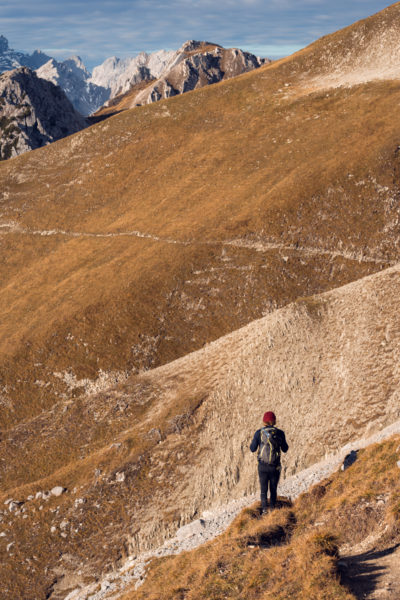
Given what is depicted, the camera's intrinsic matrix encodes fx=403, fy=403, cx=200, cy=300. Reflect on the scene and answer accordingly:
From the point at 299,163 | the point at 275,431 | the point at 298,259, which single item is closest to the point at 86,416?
the point at 275,431

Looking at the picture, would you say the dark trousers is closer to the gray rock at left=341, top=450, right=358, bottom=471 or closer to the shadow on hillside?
the gray rock at left=341, top=450, right=358, bottom=471

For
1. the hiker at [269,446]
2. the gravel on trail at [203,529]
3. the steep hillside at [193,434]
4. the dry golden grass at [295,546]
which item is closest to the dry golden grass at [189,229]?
the steep hillside at [193,434]

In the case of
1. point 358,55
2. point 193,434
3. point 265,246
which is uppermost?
point 358,55

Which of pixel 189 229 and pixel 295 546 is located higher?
pixel 189 229

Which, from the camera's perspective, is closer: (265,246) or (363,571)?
(363,571)

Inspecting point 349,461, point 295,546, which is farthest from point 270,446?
point 349,461

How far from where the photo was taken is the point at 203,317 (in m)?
53.0

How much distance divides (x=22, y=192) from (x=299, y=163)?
208 feet

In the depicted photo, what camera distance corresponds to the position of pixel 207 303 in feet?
178

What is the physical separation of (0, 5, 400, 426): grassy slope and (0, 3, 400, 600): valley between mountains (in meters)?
0.37

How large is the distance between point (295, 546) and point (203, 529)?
1122 cm

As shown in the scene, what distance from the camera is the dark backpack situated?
17.0 m

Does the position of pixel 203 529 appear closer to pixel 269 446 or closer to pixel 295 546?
pixel 269 446

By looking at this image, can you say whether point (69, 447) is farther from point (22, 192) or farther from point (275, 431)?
point (22, 192)
